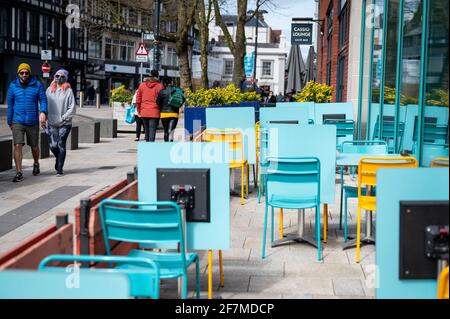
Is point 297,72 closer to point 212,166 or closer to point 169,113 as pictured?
point 169,113

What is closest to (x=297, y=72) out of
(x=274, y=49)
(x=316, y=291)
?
(x=316, y=291)

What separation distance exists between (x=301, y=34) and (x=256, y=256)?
2205 centimetres

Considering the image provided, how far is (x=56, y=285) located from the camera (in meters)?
2.38

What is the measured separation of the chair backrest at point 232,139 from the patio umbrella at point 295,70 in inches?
603

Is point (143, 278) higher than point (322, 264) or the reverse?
higher

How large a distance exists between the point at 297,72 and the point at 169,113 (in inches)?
408

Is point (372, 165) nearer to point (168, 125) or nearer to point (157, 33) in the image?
point (168, 125)

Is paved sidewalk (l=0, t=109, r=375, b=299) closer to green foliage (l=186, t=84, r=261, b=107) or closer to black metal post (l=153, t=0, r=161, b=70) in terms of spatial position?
green foliage (l=186, t=84, r=261, b=107)

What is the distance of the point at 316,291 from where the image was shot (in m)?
5.64

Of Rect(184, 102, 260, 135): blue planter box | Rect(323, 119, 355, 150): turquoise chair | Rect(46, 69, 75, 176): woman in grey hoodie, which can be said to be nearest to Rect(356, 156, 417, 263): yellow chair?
Rect(323, 119, 355, 150): turquoise chair

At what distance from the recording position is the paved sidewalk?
5.70m

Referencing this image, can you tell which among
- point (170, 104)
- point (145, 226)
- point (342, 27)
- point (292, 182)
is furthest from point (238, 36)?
point (145, 226)

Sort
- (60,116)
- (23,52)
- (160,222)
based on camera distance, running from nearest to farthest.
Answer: (160,222)
(60,116)
(23,52)

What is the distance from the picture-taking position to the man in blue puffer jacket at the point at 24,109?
1160cm
